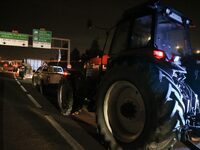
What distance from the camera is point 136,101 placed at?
4.79m

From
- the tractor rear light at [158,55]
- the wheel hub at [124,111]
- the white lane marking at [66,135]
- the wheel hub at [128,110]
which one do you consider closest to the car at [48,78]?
the white lane marking at [66,135]

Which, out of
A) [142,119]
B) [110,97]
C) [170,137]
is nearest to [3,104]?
[110,97]

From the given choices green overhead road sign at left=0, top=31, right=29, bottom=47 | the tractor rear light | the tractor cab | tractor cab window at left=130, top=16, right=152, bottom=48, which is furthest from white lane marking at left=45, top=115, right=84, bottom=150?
green overhead road sign at left=0, top=31, right=29, bottom=47

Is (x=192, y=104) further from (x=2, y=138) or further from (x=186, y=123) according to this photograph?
(x=2, y=138)

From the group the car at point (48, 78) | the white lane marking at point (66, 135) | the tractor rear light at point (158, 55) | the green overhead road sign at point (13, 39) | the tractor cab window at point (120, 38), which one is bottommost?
the white lane marking at point (66, 135)

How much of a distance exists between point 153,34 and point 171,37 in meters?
0.91

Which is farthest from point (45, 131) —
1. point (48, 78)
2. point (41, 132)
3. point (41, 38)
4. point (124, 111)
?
point (41, 38)

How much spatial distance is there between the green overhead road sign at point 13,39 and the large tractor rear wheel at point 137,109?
38410mm

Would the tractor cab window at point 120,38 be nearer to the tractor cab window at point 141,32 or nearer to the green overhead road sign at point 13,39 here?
the tractor cab window at point 141,32

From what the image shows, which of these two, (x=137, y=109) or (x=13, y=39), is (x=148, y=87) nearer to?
(x=137, y=109)

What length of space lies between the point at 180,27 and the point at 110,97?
91.0 inches

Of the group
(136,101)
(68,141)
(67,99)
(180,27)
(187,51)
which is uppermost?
(180,27)

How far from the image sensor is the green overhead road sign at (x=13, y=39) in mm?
40812

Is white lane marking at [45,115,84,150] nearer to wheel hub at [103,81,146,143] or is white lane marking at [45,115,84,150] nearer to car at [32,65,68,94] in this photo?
wheel hub at [103,81,146,143]
